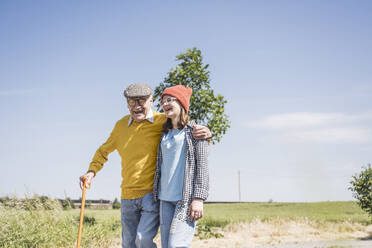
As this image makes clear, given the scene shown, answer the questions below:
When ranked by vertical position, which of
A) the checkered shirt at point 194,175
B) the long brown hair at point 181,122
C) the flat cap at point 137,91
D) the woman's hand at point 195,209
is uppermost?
the flat cap at point 137,91

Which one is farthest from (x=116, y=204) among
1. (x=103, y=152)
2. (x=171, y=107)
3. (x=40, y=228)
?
(x=171, y=107)

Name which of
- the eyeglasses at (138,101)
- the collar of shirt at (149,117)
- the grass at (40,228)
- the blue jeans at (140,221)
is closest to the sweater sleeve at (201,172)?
the blue jeans at (140,221)

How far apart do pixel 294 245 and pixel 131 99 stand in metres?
6.18

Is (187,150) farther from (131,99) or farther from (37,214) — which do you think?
(37,214)

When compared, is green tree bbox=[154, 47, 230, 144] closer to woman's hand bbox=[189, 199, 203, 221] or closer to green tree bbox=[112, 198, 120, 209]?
woman's hand bbox=[189, 199, 203, 221]

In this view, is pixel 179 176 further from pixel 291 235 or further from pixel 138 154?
pixel 291 235

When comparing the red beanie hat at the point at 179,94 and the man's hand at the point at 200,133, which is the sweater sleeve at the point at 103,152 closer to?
the red beanie hat at the point at 179,94

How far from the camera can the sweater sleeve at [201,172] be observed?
316 cm

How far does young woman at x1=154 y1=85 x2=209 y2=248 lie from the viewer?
315 cm

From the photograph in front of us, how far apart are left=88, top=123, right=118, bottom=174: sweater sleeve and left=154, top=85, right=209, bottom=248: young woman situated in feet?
2.36

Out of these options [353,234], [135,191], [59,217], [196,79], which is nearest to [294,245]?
[353,234]

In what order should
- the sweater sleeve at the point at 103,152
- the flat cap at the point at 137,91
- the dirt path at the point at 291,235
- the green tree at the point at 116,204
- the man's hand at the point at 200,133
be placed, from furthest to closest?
1. the green tree at the point at 116,204
2. the dirt path at the point at 291,235
3. the sweater sleeve at the point at 103,152
4. the flat cap at the point at 137,91
5. the man's hand at the point at 200,133

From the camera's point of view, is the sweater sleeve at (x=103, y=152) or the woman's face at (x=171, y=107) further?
the sweater sleeve at (x=103, y=152)

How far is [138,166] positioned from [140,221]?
48 centimetres
